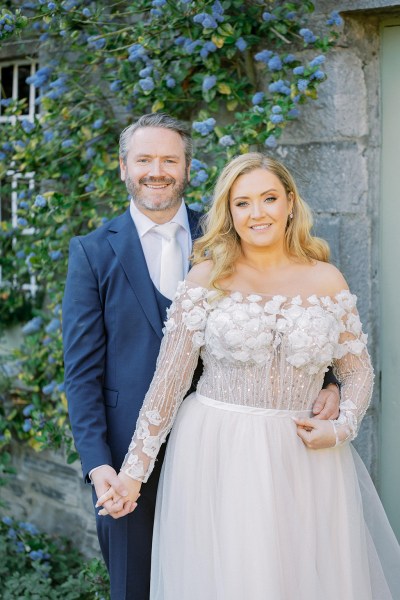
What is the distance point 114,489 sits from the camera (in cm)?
268

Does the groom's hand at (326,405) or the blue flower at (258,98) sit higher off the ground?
the blue flower at (258,98)

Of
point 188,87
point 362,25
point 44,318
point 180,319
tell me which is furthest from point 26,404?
point 362,25

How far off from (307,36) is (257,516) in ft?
6.09

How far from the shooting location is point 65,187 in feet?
14.3

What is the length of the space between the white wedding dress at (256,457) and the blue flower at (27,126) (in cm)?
190

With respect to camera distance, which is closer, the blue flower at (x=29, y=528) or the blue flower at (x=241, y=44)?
the blue flower at (x=241, y=44)

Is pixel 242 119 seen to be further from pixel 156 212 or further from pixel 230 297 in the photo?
pixel 230 297

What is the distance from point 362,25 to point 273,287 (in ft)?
4.33

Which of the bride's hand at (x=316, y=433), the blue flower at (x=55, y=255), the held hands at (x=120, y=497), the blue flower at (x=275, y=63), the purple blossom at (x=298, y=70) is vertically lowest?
the held hands at (x=120, y=497)

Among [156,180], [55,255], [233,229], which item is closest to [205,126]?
[156,180]

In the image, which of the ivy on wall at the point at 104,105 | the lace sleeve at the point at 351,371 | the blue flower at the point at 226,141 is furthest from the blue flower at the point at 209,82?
the lace sleeve at the point at 351,371

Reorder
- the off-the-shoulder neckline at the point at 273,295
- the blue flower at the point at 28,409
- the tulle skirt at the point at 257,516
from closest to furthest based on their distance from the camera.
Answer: the tulle skirt at the point at 257,516, the off-the-shoulder neckline at the point at 273,295, the blue flower at the point at 28,409

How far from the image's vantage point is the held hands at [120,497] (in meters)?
2.66

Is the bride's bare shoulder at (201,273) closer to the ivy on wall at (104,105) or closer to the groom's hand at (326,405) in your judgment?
the groom's hand at (326,405)
